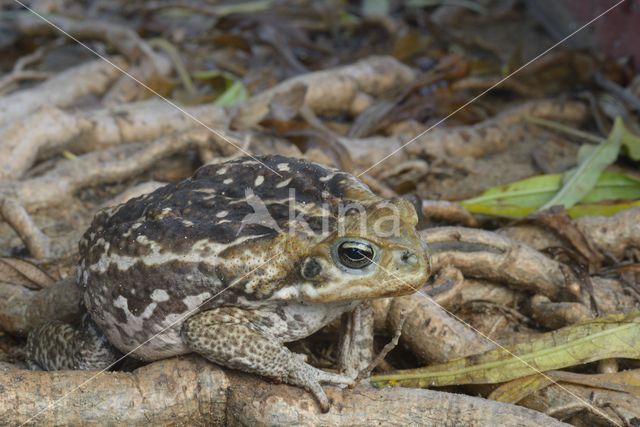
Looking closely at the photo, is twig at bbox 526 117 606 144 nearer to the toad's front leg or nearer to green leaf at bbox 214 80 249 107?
green leaf at bbox 214 80 249 107

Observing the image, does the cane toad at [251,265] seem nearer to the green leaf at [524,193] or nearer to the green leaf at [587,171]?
the green leaf at [524,193]

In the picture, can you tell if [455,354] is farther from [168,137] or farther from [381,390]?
[168,137]

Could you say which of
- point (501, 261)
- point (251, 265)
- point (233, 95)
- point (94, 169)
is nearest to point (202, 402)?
point (251, 265)

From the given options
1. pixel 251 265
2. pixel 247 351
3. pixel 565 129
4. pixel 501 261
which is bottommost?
pixel 565 129

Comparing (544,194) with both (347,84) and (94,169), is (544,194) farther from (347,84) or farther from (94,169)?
(94,169)

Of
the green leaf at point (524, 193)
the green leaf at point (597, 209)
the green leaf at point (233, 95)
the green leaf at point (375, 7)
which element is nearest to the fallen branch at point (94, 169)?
the green leaf at point (233, 95)

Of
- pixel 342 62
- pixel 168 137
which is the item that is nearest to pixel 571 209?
pixel 168 137
